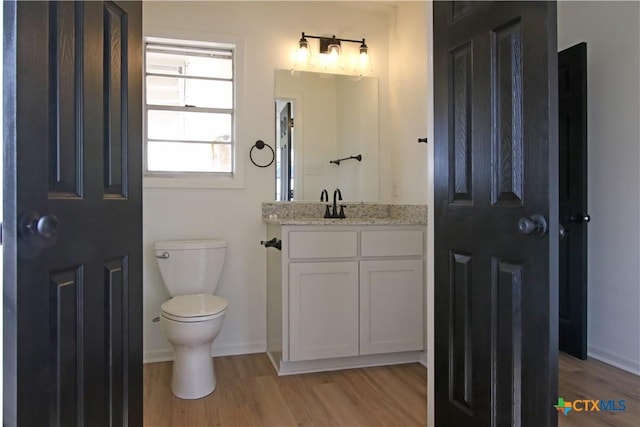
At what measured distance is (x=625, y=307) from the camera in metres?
2.50

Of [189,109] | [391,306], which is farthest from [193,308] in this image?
[189,109]

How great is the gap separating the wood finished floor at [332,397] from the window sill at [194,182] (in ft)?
3.76

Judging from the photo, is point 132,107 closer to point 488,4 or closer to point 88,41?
point 88,41

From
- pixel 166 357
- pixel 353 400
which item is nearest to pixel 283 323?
pixel 353 400

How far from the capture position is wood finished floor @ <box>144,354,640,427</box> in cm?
203

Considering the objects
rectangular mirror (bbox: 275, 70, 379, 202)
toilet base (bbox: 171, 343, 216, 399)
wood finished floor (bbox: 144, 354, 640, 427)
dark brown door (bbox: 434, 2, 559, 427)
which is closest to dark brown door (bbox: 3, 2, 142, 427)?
wood finished floor (bbox: 144, 354, 640, 427)

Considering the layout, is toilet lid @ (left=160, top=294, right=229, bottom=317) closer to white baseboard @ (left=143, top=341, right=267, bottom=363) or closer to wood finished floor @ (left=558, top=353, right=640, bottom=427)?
white baseboard @ (left=143, top=341, right=267, bottom=363)

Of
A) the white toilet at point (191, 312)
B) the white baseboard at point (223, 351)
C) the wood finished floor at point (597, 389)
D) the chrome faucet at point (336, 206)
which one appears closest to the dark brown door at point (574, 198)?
the wood finished floor at point (597, 389)

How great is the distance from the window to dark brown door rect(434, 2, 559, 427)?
181 cm

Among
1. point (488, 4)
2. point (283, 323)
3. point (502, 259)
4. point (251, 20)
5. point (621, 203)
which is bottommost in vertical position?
point (283, 323)

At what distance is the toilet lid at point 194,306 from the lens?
227cm

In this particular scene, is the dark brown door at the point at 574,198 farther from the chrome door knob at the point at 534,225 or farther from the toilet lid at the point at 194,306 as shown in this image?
the toilet lid at the point at 194,306

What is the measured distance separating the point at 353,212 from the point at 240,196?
0.82 meters

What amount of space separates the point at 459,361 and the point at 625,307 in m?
1.54
